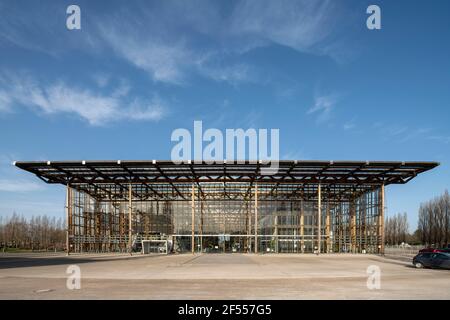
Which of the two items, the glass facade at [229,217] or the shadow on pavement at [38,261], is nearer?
the shadow on pavement at [38,261]

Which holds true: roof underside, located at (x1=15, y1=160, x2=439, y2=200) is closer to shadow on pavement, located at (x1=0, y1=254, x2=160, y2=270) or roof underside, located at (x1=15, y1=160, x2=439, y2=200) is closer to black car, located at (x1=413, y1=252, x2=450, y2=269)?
shadow on pavement, located at (x1=0, y1=254, x2=160, y2=270)

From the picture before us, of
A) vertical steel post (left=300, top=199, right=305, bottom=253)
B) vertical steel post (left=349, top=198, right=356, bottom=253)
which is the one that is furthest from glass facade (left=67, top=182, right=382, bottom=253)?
vertical steel post (left=349, top=198, right=356, bottom=253)

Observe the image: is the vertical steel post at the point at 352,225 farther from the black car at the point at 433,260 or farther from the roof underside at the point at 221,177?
the black car at the point at 433,260

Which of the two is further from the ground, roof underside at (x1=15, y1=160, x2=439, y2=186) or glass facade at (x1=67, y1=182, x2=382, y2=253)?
roof underside at (x1=15, y1=160, x2=439, y2=186)

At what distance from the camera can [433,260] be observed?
93.6ft

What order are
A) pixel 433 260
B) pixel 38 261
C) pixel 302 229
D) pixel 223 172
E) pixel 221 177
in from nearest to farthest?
pixel 433 260, pixel 38 261, pixel 223 172, pixel 221 177, pixel 302 229

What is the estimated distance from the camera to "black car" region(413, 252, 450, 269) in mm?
27867

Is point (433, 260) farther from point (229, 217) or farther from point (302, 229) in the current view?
point (229, 217)

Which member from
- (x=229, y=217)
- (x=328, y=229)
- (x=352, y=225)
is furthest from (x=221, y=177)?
(x=352, y=225)

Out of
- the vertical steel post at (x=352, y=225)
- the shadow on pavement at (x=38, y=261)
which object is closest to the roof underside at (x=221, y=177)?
the vertical steel post at (x=352, y=225)

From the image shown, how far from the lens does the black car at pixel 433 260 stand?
2787 centimetres

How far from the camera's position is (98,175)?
2045 inches
